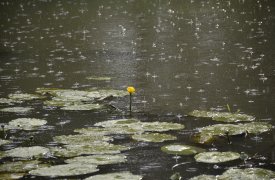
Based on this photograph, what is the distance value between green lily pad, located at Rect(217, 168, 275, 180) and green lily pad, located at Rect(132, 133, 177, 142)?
1.30 metres

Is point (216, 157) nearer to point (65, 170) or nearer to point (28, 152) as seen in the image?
point (65, 170)

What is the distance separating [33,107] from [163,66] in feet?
12.7

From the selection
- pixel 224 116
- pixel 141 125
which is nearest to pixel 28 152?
pixel 141 125

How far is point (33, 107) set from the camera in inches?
311

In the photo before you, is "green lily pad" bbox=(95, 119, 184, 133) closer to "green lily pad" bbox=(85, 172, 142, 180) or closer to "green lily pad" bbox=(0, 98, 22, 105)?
"green lily pad" bbox=(85, 172, 142, 180)

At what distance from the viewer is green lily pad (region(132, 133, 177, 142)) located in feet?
20.1

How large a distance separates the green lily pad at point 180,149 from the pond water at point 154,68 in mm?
82

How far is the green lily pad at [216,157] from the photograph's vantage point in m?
5.40

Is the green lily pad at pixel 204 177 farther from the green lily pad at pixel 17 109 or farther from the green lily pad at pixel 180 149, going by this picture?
the green lily pad at pixel 17 109

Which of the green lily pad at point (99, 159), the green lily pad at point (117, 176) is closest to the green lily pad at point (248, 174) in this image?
the green lily pad at point (117, 176)

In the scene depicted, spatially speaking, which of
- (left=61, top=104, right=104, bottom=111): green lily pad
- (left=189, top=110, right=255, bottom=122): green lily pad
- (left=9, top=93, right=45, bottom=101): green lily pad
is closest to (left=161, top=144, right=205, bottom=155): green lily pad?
(left=189, top=110, right=255, bottom=122): green lily pad

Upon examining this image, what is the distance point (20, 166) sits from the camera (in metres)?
5.29

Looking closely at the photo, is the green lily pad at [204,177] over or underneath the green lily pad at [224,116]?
underneath

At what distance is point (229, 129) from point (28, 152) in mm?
2265
